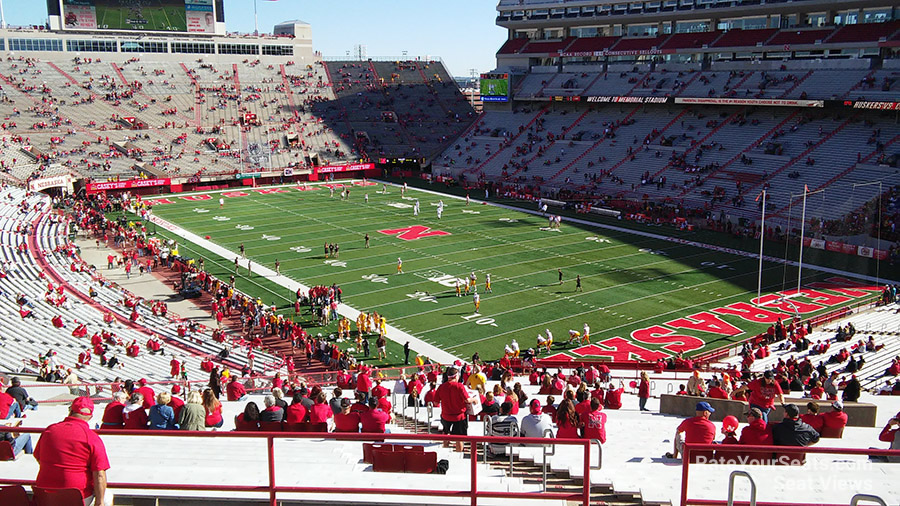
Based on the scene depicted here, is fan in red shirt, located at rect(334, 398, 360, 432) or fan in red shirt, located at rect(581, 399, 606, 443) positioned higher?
fan in red shirt, located at rect(334, 398, 360, 432)

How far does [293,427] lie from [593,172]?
4645cm

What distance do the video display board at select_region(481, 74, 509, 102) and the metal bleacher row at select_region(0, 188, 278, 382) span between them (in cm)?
4467

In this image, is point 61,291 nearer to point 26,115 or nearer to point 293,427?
point 293,427

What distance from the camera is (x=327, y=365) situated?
22.1 metres

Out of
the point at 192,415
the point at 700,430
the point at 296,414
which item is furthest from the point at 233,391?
the point at 700,430

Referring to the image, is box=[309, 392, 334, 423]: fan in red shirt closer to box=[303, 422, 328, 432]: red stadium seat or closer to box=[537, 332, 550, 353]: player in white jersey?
box=[303, 422, 328, 432]: red stadium seat

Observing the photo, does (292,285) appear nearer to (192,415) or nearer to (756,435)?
(192,415)

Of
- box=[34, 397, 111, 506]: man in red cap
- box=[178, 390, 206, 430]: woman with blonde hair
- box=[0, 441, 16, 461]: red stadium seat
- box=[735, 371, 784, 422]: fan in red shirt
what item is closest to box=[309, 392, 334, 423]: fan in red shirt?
box=[178, 390, 206, 430]: woman with blonde hair

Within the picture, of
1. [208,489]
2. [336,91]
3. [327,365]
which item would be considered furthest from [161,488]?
[336,91]

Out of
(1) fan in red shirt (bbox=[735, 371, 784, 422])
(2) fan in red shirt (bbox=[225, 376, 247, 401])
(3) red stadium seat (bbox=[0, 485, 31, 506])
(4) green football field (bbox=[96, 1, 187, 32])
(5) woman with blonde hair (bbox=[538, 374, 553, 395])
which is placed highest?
(4) green football field (bbox=[96, 1, 187, 32])

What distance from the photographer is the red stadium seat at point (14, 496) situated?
17.6 feet

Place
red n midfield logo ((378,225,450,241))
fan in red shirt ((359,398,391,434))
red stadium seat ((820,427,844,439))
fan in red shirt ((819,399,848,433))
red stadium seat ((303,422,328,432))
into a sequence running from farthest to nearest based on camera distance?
red n midfield logo ((378,225,450,241)), red stadium seat ((820,427,844,439)), fan in red shirt ((819,399,848,433)), red stadium seat ((303,422,328,432)), fan in red shirt ((359,398,391,434))

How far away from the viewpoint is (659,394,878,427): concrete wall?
1041 cm

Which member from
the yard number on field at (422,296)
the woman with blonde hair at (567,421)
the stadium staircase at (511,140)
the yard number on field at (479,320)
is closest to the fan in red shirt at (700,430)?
the woman with blonde hair at (567,421)
